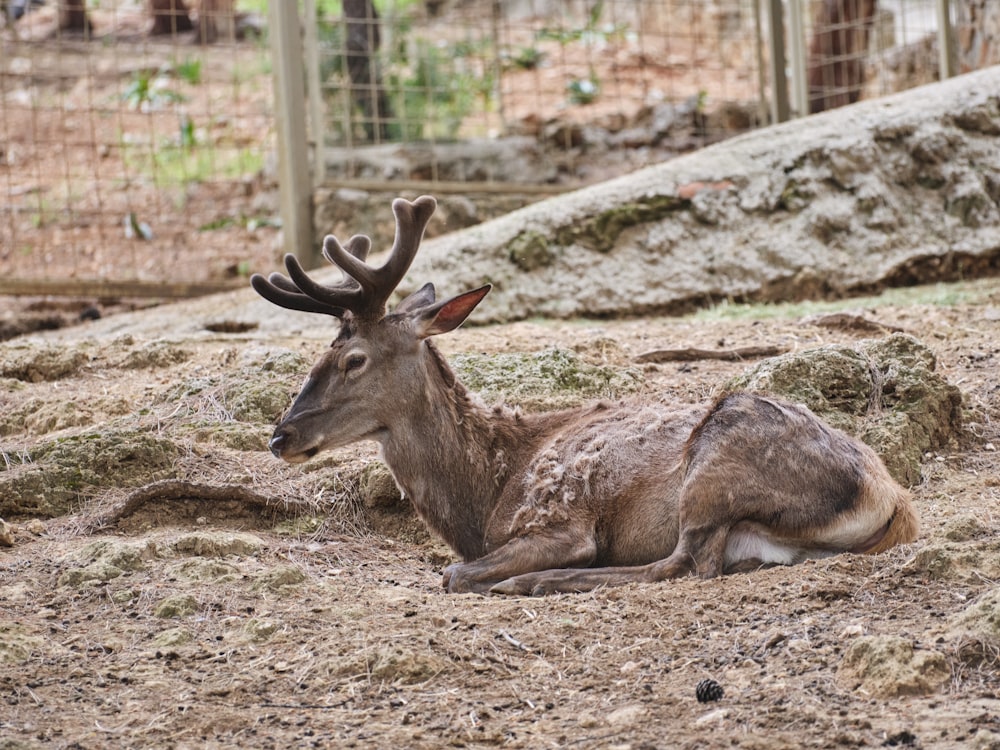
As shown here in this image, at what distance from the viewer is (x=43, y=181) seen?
16812mm

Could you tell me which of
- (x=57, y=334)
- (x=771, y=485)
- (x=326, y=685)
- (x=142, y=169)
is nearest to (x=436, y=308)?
(x=771, y=485)

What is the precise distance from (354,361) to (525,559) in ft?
4.03

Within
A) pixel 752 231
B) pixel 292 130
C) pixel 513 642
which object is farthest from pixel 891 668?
pixel 292 130

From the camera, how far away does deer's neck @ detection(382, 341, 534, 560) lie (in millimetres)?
5992

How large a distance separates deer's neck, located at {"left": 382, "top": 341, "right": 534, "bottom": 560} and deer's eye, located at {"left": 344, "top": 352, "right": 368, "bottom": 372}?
11.5 inches

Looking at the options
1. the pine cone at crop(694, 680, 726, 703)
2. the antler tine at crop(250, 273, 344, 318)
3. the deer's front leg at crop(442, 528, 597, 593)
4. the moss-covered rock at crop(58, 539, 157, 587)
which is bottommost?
the deer's front leg at crop(442, 528, 597, 593)

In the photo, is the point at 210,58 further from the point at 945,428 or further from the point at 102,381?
the point at 945,428

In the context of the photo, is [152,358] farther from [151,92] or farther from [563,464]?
[151,92]

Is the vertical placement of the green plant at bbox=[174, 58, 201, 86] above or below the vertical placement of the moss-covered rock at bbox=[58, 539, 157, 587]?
above

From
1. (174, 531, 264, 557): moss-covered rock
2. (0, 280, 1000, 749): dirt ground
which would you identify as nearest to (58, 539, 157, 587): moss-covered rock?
(0, 280, 1000, 749): dirt ground

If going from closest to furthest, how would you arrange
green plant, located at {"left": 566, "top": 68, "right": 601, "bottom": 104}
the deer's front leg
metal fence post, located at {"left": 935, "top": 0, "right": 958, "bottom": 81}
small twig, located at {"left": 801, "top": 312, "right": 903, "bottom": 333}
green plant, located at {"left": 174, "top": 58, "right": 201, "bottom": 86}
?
1. the deer's front leg
2. small twig, located at {"left": 801, "top": 312, "right": 903, "bottom": 333}
3. metal fence post, located at {"left": 935, "top": 0, "right": 958, "bottom": 81}
4. green plant, located at {"left": 566, "top": 68, "right": 601, "bottom": 104}
5. green plant, located at {"left": 174, "top": 58, "right": 201, "bottom": 86}

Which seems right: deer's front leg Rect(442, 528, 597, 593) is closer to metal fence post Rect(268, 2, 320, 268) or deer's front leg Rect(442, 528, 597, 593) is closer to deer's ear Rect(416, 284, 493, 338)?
deer's ear Rect(416, 284, 493, 338)

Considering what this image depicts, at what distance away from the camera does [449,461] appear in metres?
6.05

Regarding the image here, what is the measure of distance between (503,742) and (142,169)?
47.1 ft
